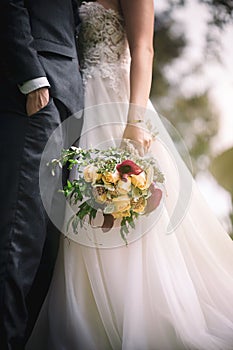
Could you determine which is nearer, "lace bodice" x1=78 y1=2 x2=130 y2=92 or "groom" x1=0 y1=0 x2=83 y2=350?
"groom" x1=0 y1=0 x2=83 y2=350

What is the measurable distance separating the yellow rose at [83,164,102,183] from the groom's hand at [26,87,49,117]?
0.27 metres

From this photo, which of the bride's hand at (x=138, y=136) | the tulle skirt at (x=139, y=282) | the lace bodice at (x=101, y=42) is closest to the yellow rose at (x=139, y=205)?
the tulle skirt at (x=139, y=282)

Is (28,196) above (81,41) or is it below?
below

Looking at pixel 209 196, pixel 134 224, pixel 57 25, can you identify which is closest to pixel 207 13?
pixel 209 196

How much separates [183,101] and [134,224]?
1.85m

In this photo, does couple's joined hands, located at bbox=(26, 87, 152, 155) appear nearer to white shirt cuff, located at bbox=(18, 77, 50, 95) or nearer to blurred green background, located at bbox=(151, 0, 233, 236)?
white shirt cuff, located at bbox=(18, 77, 50, 95)

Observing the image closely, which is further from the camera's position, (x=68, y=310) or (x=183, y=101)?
(x=183, y=101)

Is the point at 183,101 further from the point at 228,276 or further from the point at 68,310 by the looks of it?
the point at 68,310

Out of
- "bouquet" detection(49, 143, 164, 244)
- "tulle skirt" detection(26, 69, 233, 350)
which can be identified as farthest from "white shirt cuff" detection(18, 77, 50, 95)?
"tulle skirt" detection(26, 69, 233, 350)

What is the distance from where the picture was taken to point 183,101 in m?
3.70

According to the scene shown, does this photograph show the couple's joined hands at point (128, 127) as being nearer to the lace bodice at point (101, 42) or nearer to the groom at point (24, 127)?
the groom at point (24, 127)

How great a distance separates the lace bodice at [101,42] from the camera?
2.26 metres

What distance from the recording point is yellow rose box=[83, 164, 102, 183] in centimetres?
188

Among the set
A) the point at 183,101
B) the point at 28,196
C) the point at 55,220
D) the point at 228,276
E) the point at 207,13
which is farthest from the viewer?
the point at 183,101
